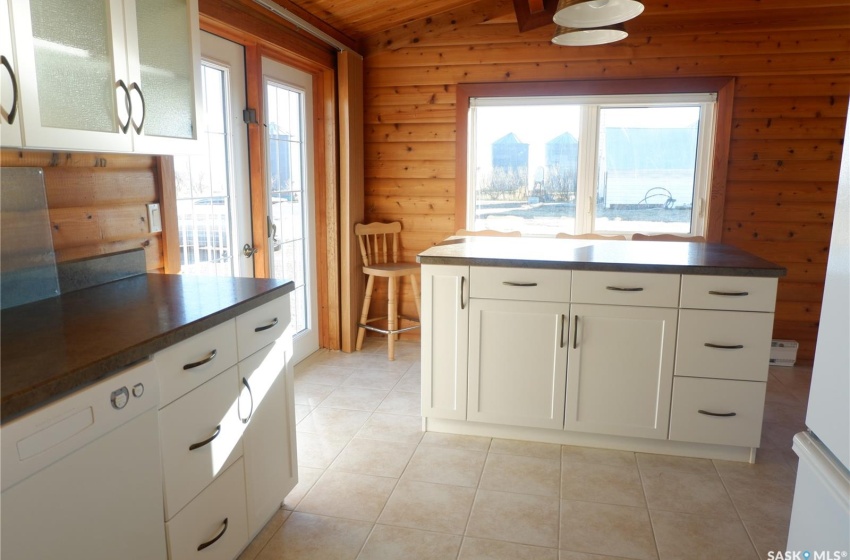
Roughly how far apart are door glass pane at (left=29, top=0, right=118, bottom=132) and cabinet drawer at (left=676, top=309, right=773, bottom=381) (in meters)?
2.29

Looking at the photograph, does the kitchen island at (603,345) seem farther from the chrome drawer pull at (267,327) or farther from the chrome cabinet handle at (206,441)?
the chrome cabinet handle at (206,441)

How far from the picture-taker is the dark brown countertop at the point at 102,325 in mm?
1169

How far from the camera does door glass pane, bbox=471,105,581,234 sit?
13.6 ft

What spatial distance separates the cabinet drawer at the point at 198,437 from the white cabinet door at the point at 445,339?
1131 mm

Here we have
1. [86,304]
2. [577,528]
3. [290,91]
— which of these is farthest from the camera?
[290,91]

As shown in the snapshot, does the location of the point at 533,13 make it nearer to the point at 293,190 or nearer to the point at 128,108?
the point at 293,190

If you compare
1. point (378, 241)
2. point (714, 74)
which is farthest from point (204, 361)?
point (714, 74)

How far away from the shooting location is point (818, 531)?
1.12 meters

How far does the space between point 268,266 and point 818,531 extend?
2.83 m

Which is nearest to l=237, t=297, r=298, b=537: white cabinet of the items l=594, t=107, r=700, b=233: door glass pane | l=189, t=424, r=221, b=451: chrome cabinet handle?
l=189, t=424, r=221, b=451: chrome cabinet handle

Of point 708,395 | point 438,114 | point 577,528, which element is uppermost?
point 438,114

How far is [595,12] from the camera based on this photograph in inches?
86.1

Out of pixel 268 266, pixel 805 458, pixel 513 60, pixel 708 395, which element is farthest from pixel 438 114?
pixel 805 458

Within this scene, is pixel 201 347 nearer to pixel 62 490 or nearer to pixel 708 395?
pixel 62 490
